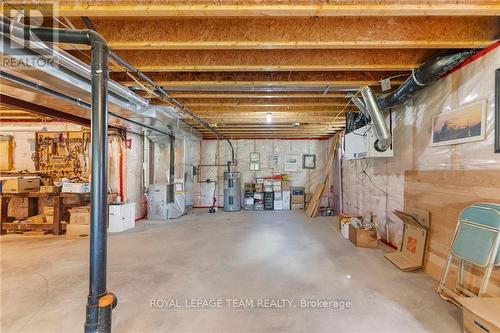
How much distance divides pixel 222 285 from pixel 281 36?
95.4 inches

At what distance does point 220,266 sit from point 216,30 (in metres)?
2.53

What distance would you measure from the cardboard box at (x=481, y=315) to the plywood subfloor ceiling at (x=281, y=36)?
198 cm

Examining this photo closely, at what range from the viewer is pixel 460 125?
2.18m

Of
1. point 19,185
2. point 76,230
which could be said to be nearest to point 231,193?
point 76,230

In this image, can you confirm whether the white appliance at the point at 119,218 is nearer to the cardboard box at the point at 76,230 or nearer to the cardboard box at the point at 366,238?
the cardboard box at the point at 76,230

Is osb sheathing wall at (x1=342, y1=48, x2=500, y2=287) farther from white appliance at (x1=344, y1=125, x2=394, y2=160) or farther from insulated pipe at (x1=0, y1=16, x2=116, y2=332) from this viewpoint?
insulated pipe at (x1=0, y1=16, x2=116, y2=332)

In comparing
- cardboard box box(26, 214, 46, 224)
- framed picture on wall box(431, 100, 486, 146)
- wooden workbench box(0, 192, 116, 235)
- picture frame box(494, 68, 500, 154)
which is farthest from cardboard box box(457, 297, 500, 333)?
cardboard box box(26, 214, 46, 224)

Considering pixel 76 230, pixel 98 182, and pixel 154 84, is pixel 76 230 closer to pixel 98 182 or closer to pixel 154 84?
pixel 154 84

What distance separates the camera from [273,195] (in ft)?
22.3

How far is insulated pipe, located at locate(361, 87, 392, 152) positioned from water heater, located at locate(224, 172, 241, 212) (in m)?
4.23

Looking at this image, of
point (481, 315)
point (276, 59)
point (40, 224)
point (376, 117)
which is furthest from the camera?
point (40, 224)

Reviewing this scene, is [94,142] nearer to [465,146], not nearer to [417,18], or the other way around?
[417,18]

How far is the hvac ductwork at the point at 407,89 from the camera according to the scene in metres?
2.06

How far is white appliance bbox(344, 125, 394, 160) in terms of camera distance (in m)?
3.36
